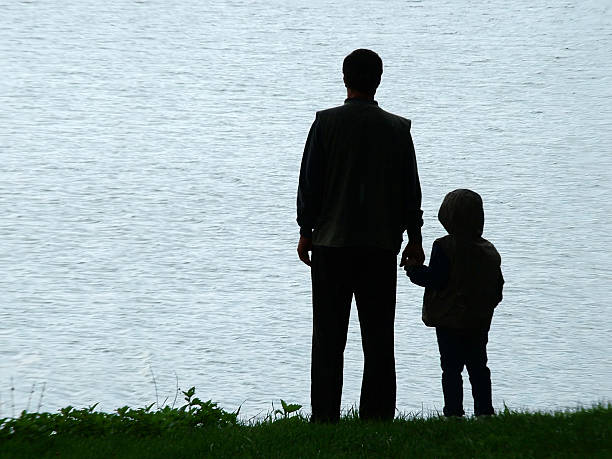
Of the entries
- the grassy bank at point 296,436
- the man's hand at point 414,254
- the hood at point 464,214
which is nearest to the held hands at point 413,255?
the man's hand at point 414,254

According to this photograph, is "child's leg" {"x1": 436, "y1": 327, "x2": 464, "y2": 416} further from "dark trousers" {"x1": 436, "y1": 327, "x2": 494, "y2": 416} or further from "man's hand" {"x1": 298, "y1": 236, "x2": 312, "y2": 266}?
"man's hand" {"x1": 298, "y1": 236, "x2": 312, "y2": 266}

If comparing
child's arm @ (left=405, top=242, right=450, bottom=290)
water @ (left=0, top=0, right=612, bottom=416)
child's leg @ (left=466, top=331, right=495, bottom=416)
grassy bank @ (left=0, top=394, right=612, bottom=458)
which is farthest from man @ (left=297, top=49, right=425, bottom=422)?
water @ (left=0, top=0, right=612, bottom=416)

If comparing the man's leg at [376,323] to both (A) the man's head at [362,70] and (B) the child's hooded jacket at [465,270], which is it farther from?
(A) the man's head at [362,70]

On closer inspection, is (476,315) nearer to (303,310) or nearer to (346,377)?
(346,377)

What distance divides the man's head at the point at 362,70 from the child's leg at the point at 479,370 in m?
1.48

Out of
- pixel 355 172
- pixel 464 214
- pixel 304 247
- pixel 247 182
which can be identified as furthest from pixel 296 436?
pixel 247 182

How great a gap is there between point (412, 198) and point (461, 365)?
1.04 meters

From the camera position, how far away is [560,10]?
21594mm

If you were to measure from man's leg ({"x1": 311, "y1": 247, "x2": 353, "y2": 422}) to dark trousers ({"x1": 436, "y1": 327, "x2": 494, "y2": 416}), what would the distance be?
2.06 feet

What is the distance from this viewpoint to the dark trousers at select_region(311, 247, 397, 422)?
17.9 feet

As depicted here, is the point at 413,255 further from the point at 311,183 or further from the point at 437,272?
the point at 311,183

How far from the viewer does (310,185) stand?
5.41m

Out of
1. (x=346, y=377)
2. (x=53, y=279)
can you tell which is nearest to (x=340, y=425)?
(x=346, y=377)

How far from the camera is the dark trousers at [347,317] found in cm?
546
